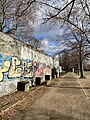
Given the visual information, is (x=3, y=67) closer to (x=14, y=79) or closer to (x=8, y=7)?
(x=14, y=79)

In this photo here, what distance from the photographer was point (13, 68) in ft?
32.6

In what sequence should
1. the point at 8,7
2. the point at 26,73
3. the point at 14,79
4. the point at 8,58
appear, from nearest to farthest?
the point at 8,58 → the point at 14,79 → the point at 26,73 → the point at 8,7

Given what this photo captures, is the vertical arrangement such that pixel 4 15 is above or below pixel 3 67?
above

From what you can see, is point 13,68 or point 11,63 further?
point 13,68

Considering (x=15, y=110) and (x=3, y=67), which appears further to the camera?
(x=3, y=67)

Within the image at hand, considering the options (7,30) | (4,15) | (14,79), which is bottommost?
(14,79)

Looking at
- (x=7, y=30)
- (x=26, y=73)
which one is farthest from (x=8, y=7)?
(x=26, y=73)

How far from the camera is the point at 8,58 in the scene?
30.3ft

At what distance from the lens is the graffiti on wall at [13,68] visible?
8620 mm

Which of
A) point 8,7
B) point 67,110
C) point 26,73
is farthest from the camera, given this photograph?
point 8,7

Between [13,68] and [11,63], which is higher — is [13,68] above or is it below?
below

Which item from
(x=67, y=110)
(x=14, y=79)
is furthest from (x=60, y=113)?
(x=14, y=79)

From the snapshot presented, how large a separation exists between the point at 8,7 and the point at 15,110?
16597 millimetres

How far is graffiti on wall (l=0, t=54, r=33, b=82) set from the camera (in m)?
8.62
